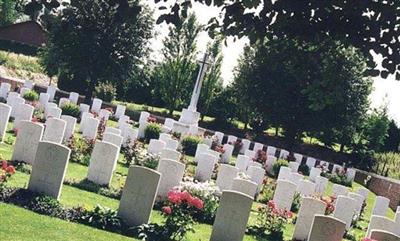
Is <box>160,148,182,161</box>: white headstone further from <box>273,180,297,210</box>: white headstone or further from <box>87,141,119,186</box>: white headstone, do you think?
<box>273,180,297,210</box>: white headstone

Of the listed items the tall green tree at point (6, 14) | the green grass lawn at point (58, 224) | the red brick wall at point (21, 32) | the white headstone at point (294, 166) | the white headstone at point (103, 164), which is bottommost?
the green grass lawn at point (58, 224)

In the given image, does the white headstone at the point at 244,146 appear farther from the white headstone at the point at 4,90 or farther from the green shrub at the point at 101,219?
the green shrub at the point at 101,219

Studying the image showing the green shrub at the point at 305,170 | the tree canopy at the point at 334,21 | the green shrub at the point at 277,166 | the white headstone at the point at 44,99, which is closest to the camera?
the tree canopy at the point at 334,21

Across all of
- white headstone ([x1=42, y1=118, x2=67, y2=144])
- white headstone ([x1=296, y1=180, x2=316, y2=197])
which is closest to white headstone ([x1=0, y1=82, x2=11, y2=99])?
white headstone ([x1=42, y1=118, x2=67, y2=144])

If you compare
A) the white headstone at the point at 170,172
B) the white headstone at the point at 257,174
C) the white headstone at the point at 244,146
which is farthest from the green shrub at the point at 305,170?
the white headstone at the point at 170,172

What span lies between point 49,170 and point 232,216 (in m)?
3.61

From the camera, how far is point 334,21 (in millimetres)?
3992

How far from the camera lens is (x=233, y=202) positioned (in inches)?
348

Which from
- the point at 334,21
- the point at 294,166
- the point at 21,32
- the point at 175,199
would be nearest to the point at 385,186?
the point at 294,166

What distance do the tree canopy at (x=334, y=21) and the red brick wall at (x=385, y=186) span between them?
70.5ft

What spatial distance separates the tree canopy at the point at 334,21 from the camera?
3893 mm

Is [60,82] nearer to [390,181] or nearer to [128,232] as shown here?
[390,181]

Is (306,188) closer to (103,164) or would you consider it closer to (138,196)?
(103,164)

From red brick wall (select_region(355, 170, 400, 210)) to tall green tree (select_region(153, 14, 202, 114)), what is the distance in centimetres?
1591
